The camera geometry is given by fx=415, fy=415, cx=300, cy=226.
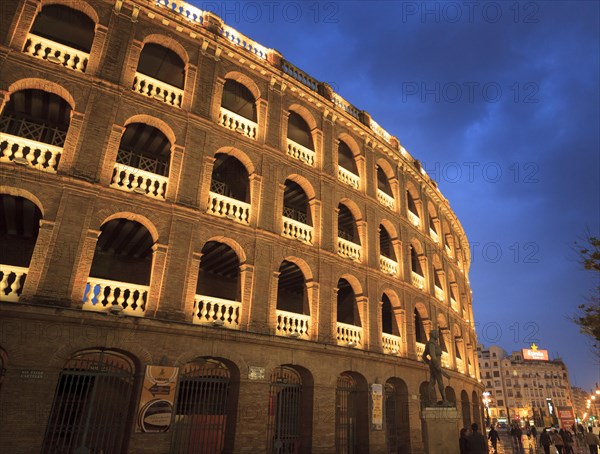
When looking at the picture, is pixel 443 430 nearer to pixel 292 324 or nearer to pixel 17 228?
pixel 292 324

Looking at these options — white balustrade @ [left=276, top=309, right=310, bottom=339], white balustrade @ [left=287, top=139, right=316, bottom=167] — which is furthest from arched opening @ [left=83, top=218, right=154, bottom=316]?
white balustrade @ [left=287, top=139, right=316, bottom=167]

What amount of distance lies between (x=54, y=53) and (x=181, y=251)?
7.58 meters

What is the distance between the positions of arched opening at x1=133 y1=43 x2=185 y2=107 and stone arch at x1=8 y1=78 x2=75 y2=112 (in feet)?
7.49

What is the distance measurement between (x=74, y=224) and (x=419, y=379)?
16.9m

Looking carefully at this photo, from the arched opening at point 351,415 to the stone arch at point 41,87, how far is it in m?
14.4

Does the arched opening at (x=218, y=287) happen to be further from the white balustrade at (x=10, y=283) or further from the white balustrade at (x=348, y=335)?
the white balustrade at (x=10, y=283)

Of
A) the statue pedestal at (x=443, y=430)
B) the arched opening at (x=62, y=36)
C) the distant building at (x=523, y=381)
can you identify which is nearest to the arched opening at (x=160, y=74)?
the arched opening at (x=62, y=36)

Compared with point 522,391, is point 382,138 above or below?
above

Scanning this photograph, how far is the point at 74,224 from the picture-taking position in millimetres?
11992

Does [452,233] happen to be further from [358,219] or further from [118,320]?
[118,320]

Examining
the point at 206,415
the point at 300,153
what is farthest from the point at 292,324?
the point at 300,153

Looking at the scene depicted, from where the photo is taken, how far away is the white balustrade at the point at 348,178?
20364mm

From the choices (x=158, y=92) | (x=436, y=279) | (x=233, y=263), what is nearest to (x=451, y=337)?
(x=436, y=279)

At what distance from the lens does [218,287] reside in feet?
63.8
